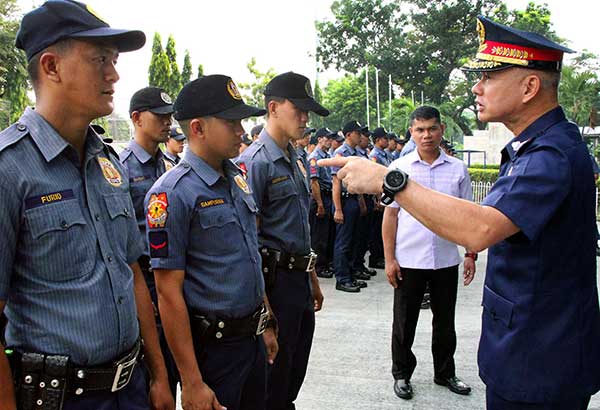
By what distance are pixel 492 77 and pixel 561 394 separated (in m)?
1.14

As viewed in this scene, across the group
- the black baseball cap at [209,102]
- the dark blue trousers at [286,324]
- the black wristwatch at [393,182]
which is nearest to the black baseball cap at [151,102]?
the black baseball cap at [209,102]

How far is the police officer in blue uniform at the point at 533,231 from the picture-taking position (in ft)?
5.54

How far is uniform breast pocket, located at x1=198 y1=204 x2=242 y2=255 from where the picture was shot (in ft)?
6.87

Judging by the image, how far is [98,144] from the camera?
68.7 inches

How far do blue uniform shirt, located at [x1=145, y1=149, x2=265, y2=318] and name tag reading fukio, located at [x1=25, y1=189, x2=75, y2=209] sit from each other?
1.75 feet

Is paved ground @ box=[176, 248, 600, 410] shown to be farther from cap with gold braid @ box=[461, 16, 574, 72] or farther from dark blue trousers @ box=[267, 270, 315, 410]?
cap with gold braid @ box=[461, 16, 574, 72]

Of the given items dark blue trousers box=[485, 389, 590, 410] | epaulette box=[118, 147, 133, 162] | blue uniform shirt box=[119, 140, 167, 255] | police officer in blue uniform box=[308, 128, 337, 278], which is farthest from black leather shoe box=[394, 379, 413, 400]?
police officer in blue uniform box=[308, 128, 337, 278]

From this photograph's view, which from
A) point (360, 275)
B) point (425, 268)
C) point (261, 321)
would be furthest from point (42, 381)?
point (360, 275)

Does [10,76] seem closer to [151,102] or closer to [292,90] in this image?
[151,102]

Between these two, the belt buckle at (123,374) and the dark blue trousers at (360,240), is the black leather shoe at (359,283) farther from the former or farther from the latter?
the belt buckle at (123,374)

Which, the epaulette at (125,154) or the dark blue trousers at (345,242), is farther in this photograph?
the dark blue trousers at (345,242)

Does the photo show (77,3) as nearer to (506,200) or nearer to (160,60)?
(506,200)

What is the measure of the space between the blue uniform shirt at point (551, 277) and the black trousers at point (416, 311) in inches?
66.3

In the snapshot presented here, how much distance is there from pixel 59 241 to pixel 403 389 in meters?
2.68
